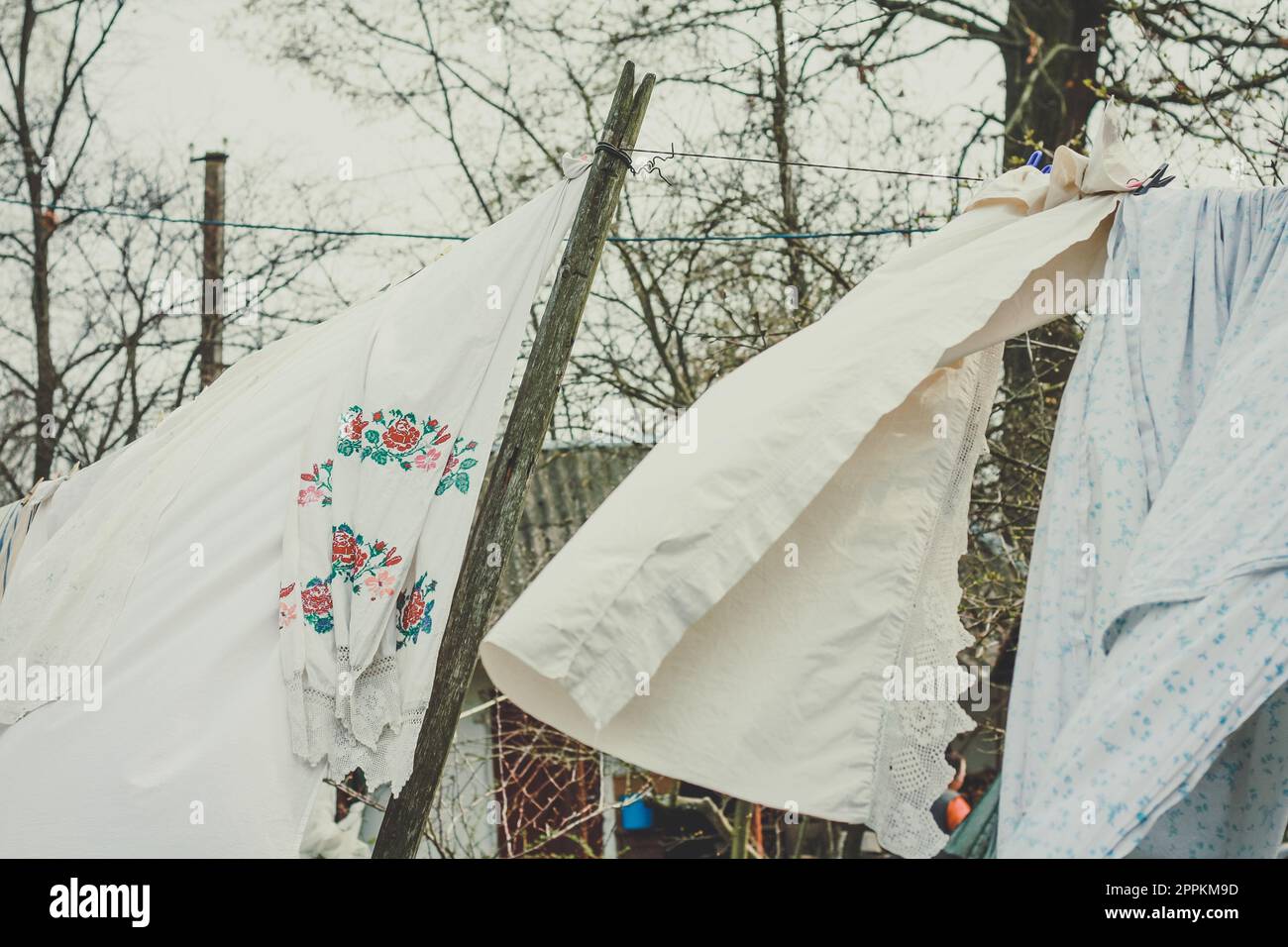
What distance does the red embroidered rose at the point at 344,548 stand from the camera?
2.47m

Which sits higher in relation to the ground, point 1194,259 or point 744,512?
point 1194,259

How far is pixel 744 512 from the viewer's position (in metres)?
1.88

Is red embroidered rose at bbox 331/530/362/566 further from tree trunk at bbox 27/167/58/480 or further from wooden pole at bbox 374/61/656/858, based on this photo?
tree trunk at bbox 27/167/58/480

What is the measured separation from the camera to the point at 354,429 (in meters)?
2.60

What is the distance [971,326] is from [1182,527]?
1.82 feet

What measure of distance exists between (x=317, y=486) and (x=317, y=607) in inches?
11.0

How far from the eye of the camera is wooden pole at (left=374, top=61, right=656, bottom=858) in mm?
3061

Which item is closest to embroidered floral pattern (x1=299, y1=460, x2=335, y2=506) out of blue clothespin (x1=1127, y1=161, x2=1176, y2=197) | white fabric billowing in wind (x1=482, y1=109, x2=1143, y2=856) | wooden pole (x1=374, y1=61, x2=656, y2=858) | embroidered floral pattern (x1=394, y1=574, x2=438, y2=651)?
embroidered floral pattern (x1=394, y1=574, x2=438, y2=651)

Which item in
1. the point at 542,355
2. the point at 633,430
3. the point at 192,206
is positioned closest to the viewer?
the point at 542,355

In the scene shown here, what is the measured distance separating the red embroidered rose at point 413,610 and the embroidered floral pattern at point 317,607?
6.7 inches

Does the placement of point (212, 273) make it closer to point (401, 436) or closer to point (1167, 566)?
point (401, 436)

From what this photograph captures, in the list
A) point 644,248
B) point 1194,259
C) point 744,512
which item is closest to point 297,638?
point 744,512
